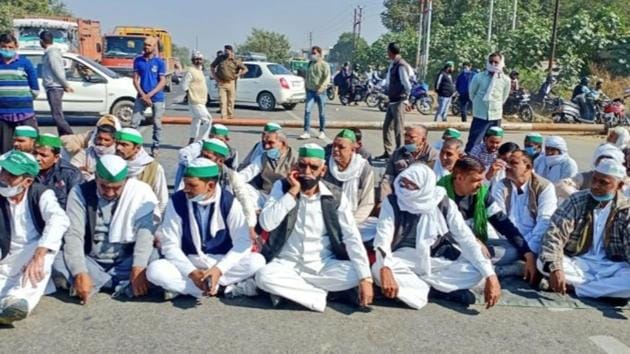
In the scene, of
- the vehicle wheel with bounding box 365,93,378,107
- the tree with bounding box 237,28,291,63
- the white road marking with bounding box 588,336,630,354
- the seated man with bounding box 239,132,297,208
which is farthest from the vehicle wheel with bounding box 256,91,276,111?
the tree with bounding box 237,28,291,63

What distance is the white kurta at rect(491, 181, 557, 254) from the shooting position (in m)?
5.25

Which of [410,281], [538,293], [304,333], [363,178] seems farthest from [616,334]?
[363,178]

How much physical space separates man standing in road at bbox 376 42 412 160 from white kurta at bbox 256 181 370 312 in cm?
576

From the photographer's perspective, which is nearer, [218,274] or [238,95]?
[218,274]

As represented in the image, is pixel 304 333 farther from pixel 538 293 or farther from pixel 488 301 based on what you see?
pixel 538 293

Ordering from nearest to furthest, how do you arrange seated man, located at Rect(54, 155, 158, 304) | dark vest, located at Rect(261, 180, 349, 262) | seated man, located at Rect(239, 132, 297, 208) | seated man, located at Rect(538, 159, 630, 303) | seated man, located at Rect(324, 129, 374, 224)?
seated man, located at Rect(54, 155, 158, 304)
dark vest, located at Rect(261, 180, 349, 262)
seated man, located at Rect(538, 159, 630, 303)
seated man, located at Rect(324, 129, 374, 224)
seated man, located at Rect(239, 132, 297, 208)

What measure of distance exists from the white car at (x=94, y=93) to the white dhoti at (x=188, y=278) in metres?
9.68

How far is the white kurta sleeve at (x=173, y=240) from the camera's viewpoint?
436 centimetres

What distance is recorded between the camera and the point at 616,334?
13.7ft

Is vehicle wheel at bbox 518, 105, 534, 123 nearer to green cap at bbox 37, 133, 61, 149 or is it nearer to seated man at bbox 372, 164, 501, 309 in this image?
seated man at bbox 372, 164, 501, 309

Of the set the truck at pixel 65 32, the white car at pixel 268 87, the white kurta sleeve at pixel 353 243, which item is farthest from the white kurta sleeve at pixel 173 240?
the truck at pixel 65 32

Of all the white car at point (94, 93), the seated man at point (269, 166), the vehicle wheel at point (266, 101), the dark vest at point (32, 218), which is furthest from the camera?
the vehicle wheel at point (266, 101)

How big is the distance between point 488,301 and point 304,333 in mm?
1243

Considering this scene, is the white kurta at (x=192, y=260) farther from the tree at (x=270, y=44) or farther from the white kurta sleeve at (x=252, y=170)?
the tree at (x=270, y=44)
